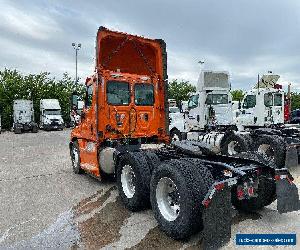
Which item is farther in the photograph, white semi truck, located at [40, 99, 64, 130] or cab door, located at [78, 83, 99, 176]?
white semi truck, located at [40, 99, 64, 130]

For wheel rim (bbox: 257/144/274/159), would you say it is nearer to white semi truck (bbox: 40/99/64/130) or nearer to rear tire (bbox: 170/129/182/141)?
rear tire (bbox: 170/129/182/141)

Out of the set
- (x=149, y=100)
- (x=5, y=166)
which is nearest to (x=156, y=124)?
(x=149, y=100)

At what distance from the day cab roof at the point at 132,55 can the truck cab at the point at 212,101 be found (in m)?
6.44

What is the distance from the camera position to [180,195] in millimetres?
4691

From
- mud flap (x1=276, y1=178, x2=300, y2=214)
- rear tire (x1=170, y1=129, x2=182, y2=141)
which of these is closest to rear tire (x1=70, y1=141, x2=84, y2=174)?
mud flap (x1=276, y1=178, x2=300, y2=214)

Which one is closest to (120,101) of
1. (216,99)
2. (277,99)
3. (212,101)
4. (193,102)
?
(212,101)

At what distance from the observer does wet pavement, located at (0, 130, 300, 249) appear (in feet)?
15.9

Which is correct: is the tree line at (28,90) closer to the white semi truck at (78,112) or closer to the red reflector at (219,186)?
the white semi truck at (78,112)

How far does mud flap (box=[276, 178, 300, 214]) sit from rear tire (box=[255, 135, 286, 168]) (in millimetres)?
4548

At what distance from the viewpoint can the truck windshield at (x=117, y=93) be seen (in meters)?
8.47

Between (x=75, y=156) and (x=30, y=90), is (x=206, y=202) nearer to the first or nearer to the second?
(x=75, y=156)

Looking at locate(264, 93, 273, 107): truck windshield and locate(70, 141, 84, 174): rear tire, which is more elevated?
locate(264, 93, 273, 107): truck windshield

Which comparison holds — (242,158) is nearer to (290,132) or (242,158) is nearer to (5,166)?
(290,132)

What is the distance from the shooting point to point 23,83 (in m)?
38.9
